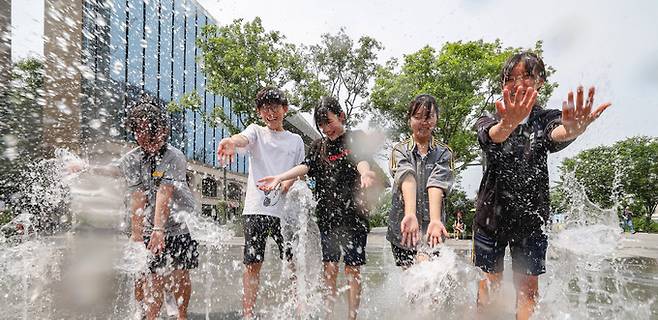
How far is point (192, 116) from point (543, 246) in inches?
1244

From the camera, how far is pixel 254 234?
3172 millimetres

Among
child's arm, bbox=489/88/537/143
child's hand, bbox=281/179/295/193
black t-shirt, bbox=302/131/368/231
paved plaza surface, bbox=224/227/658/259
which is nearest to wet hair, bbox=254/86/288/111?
black t-shirt, bbox=302/131/368/231

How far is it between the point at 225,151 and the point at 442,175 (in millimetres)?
1491

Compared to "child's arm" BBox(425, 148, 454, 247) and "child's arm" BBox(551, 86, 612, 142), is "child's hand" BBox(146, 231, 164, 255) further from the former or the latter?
"child's arm" BBox(551, 86, 612, 142)

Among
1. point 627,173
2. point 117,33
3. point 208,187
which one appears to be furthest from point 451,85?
point 627,173

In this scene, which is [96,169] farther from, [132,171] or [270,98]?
[270,98]

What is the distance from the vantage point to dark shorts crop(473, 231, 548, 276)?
2371 millimetres

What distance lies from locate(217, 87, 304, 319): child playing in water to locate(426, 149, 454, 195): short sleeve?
3.44ft

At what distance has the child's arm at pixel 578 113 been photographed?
6.84ft

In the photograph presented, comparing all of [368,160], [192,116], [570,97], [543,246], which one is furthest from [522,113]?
[192,116]

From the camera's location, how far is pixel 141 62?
24.8 m

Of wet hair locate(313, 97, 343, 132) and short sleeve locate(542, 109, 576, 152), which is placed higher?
wet hair locate(313, 97, 343, 132)

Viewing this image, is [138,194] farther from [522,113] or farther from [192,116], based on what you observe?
[192,116]

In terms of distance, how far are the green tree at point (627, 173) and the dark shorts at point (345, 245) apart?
40.3 metres
